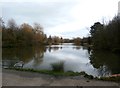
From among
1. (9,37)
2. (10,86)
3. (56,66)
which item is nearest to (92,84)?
(10,86)

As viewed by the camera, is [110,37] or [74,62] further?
[110,37]

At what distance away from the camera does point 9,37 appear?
254 ft

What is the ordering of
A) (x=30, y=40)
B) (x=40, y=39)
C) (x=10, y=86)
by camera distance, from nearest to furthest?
1. (x=10, y=86)
2. (x=30, y=40)
3. (x=40, y=39)

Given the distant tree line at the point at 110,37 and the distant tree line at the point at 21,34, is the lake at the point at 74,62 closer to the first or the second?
the distant tree line at the point at 110,37

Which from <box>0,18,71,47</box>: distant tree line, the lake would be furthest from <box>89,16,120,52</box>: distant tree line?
<box>0,18,71,47</box>: distant tree line

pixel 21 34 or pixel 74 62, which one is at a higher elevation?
pixel 21 34

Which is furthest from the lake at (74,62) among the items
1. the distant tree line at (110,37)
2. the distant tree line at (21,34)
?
the distant tree line at (21,34)

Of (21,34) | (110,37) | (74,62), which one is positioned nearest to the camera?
(74,62)

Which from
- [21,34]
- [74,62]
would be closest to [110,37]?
[74,62]

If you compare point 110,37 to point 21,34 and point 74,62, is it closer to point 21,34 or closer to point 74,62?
point 74,62

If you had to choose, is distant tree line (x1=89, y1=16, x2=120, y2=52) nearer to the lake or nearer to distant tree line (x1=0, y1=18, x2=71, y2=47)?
the lake

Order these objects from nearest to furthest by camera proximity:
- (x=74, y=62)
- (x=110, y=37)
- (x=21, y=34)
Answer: (x=74, y=62) → (x=110, y=37) → (x=21, y=34)

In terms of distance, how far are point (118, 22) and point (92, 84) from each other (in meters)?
42.1

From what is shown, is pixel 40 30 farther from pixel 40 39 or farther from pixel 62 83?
pixel 62 83
